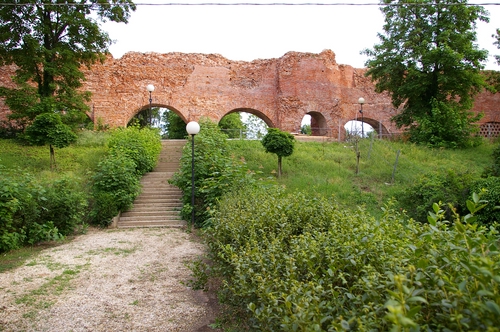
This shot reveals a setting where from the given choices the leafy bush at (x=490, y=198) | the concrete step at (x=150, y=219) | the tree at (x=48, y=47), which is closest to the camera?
the leafy bush at (x=490, y=198)

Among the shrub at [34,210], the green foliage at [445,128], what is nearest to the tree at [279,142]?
the shrub at [34,210]

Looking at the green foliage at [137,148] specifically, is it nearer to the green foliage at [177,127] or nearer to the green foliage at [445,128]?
the green foliage at [445,128]

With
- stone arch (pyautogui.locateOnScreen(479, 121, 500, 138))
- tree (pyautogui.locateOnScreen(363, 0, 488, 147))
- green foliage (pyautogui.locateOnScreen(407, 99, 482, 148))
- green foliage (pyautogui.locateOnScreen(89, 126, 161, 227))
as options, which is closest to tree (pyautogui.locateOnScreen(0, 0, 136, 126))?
green foliage (pyautogui.locateOnScreen(89, 126, 161, 227))

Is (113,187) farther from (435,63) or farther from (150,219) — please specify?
(435,63)

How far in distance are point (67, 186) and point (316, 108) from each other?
58.7ft

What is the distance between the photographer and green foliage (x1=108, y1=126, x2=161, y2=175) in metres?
12.6

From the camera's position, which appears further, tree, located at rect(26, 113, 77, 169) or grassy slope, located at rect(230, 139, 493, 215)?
tree, located at rect(26, 113, 77, 169)

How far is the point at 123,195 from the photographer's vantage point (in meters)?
10.4

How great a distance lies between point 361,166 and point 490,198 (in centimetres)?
659

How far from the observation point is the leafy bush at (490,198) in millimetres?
8031

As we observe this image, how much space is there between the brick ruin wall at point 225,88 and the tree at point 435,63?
504cm

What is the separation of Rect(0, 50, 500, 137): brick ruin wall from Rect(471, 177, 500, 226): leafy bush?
14.2m

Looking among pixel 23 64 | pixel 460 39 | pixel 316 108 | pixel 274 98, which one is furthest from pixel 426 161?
pixel 23 64

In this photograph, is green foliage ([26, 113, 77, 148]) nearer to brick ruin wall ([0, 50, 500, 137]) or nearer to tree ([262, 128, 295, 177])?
tree ([262, 128, 295, 177])
